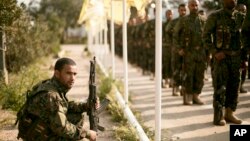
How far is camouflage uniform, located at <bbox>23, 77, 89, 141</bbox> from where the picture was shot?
475 cm

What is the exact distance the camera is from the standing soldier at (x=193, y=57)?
10359 mm

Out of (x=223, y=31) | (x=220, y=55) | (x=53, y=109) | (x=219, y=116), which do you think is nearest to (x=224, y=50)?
(x=220, y=55)

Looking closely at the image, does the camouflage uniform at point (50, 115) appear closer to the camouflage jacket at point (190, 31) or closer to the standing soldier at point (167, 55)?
the camouflage jacket at point (190, 31)

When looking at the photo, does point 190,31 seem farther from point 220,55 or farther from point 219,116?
point 219,116

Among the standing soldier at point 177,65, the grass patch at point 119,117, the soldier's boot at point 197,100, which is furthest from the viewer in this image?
the standing soldier at point 177,65

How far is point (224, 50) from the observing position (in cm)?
810

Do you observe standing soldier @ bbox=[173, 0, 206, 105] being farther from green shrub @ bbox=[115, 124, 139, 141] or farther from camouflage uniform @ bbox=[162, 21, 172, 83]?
green shrub @ bbox=[115, 124, 139, 141]

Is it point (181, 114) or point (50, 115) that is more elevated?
point (50, 115)

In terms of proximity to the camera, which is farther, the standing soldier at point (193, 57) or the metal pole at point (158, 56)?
the standing soldier at point (193, 57)

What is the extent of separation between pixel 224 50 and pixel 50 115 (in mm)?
4117

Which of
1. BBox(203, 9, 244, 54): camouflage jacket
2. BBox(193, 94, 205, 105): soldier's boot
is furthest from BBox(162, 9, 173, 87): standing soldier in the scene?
BBox(203, 9, 244, 54): camouflage jacket

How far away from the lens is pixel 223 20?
8.05 metres

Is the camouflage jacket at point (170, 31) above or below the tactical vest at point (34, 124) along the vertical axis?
above

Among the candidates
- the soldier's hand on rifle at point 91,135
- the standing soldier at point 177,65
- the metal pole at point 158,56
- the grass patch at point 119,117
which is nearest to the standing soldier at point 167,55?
the standing soldier at point 177,65
